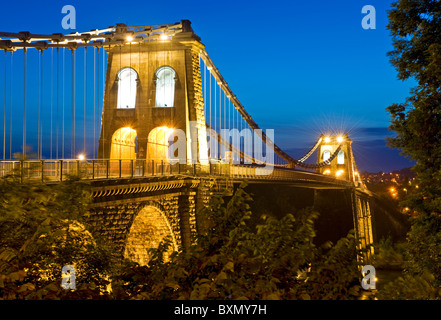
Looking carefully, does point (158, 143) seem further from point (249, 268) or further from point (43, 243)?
point (249, 268)

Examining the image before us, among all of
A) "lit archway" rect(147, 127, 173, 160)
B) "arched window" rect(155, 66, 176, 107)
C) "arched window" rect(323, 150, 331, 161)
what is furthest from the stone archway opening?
"arched window" rect(323, 150, 331, 161)

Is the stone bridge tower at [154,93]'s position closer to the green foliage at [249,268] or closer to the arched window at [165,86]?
the arched window at [165,86]

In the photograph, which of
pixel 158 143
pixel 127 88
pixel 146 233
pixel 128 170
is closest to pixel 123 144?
pixel 158 143

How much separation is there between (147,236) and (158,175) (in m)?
3.32

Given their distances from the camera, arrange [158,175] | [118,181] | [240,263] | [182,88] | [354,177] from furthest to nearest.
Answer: [354,177]
[182,88]
[158,175]
[118,181]
[240,263]

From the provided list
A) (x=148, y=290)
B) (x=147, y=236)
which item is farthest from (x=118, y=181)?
(x=148, y=290)

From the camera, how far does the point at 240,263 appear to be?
643 centimetres

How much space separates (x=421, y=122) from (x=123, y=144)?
58.8 feet

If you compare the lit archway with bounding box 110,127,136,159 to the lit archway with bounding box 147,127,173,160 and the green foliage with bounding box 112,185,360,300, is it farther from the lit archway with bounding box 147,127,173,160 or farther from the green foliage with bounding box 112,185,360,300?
the green foliage with bounding box 112,185,360,300

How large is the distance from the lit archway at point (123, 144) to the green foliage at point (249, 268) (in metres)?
19.3

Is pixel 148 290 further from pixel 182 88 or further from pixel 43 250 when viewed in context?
pixel 182 88

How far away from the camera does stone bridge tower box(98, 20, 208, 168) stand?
2506 centimetres

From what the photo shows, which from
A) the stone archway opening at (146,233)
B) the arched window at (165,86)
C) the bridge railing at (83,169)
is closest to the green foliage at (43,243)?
the bridge railing at (83,169)

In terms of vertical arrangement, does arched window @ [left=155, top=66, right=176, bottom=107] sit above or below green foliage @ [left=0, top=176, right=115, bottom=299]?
above
